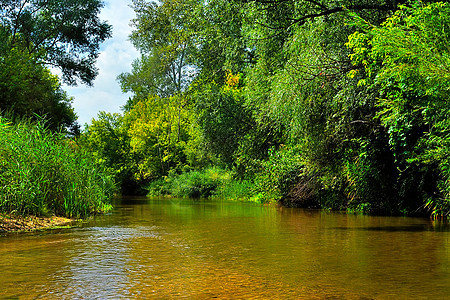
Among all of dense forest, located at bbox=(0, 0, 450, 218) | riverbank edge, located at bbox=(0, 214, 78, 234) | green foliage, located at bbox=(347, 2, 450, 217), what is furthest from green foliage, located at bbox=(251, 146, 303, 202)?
riverbank edge, located at bbox=(0, 214, 78, 234)

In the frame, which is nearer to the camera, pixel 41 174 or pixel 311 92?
pixel 41 174

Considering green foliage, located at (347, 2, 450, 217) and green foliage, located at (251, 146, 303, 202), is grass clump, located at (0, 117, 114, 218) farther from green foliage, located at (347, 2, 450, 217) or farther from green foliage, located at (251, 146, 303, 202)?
green foliage, located at (251, 146, 303, 202)

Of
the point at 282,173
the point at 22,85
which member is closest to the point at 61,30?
the point at 22,85

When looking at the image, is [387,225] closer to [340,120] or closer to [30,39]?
[340,120]

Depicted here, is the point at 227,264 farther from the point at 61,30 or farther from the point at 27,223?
the point at 61,30

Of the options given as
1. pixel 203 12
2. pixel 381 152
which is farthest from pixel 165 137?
pixel 381 152

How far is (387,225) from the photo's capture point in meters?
10.1

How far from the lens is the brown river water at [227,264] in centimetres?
413

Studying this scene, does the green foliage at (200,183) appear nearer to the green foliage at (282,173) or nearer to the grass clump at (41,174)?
the green foliage at (282,173)

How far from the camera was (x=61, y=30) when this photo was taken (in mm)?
27734

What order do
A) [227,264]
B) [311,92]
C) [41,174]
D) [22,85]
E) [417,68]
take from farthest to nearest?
[22,85], [311,92], [41,174], [417,68], [227,264]

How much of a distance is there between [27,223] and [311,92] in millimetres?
7068

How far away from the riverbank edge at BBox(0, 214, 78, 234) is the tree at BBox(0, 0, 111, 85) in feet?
60.3

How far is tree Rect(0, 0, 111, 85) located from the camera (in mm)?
26734
